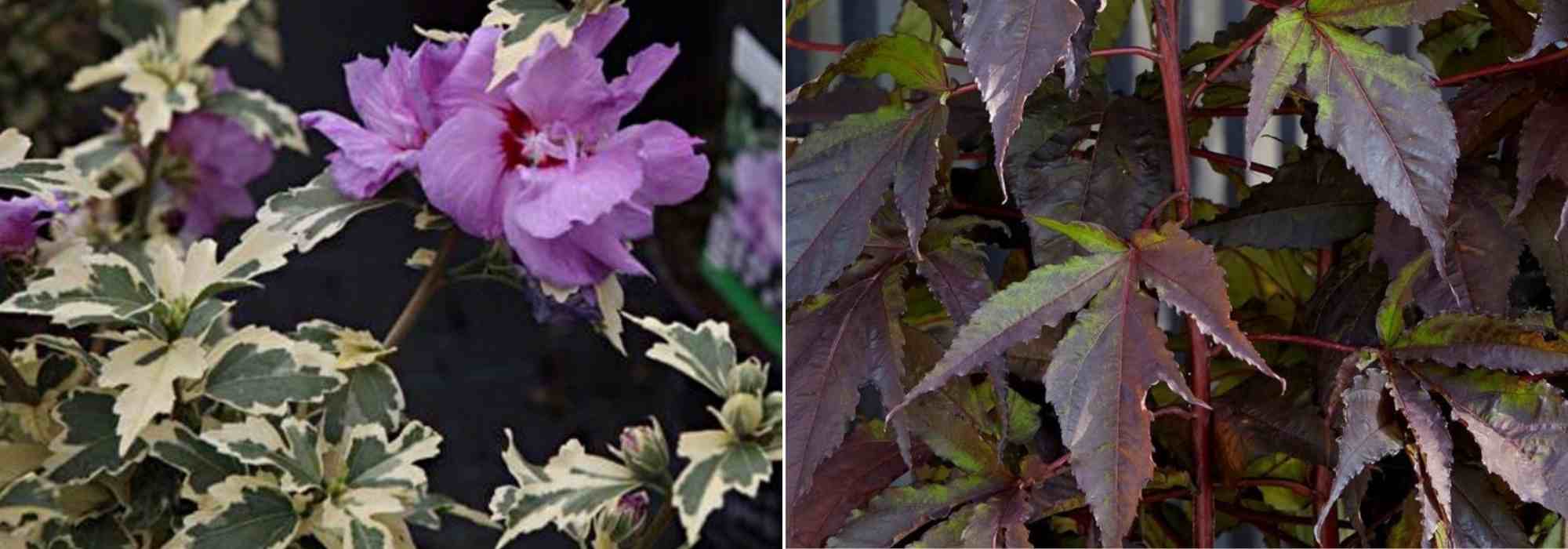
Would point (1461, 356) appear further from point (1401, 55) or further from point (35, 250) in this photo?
point (35, 250)

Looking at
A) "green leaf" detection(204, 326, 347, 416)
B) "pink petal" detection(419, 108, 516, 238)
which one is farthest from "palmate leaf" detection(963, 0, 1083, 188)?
"green leaf" detection(204, 326, 347, 416)

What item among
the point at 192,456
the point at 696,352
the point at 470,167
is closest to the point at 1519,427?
the point at 696,352

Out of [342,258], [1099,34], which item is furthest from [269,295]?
[1099,34]

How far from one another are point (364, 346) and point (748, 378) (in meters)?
0.18

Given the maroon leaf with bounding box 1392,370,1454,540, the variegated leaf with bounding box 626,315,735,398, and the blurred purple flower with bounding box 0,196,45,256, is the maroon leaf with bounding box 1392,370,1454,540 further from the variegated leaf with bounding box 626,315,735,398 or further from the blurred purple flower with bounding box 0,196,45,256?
the blurred purple flower with bounding box 0,196,45,256

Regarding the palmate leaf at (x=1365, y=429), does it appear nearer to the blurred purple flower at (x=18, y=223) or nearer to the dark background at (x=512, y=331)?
the dark background at (x=512, y=331)

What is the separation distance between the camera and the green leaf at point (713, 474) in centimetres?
70

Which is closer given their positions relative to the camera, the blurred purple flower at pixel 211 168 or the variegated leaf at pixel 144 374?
the variegated leaf at pixel 144 374

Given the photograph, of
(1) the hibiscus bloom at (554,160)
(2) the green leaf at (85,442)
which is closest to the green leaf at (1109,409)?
(1) the hibiscus bloom at (554,160)

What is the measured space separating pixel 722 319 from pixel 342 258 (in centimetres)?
18

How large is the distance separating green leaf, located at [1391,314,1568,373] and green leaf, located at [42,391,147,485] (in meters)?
0.64

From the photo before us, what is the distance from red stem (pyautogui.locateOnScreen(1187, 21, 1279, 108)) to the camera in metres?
0.76

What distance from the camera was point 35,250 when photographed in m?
0.71

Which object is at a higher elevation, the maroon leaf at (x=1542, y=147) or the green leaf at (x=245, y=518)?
the maroon leaf at (x=1542, y=147)
